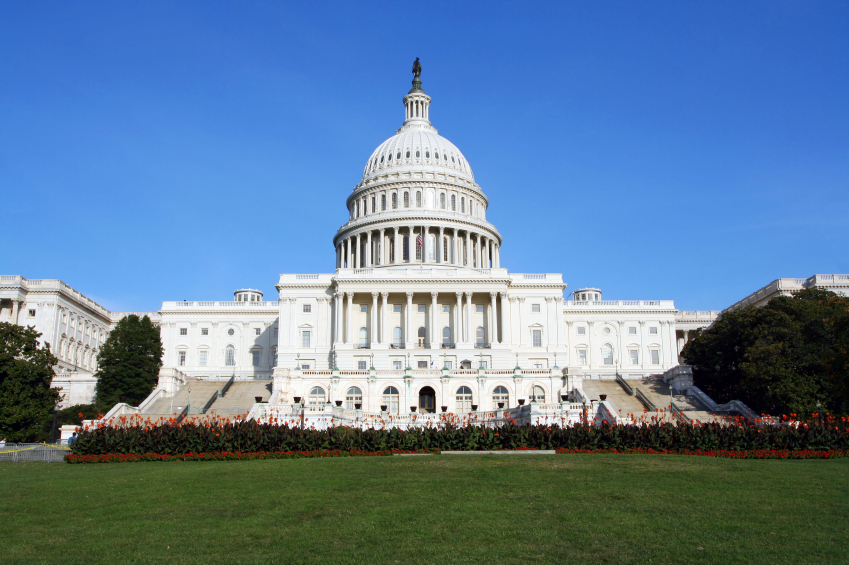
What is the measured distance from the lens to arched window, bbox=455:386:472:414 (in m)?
65.7

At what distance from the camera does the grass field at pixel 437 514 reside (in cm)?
1435

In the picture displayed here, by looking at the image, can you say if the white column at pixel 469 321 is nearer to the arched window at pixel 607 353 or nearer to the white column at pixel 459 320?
the white column at pixel 459 320

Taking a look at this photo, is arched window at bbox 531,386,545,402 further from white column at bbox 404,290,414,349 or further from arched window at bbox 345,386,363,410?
white column at bbox 404,290,414,349

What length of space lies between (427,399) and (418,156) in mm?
50718

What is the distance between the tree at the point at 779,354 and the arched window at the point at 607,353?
30.3 meters

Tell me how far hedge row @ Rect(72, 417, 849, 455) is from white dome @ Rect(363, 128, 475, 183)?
75.1 m

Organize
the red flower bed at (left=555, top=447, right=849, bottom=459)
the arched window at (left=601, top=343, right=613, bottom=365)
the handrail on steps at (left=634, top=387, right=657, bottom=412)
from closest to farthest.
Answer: the red flower bed at (left=555, top=447, right=849, bottom=459)
the handrail on steps at (left=634, top=387, right=657, bottom=412)
the arched window at (left=601, top=343, right=613, bottom=365)

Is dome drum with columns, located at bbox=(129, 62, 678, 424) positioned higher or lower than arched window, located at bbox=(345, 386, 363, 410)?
higher

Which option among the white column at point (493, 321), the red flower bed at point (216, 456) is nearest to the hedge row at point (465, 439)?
the red flower bed at point (216, 456)

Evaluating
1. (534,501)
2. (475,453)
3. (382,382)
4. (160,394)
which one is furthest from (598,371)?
(534,501)

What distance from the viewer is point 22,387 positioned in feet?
185

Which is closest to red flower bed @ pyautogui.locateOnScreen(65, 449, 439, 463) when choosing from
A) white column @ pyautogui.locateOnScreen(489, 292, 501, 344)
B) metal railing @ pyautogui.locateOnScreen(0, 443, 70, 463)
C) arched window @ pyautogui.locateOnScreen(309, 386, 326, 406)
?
metal railing @ pyautogui.locateOnScreen(0, 443, 70, 463)

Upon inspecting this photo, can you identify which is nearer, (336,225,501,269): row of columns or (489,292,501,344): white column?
(489,292,501,344): white column

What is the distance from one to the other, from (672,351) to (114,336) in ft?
223
